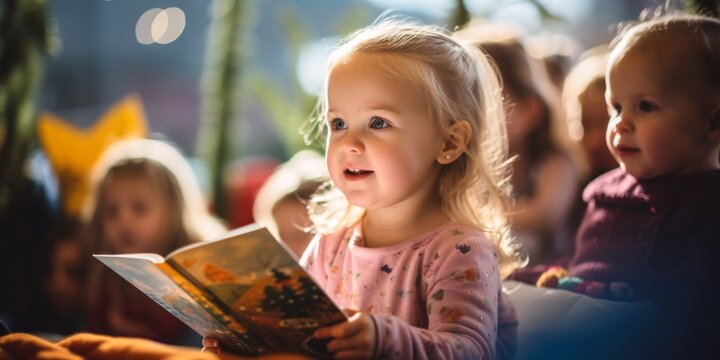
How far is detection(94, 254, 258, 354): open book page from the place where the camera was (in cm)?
81

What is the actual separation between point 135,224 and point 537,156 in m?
1.00

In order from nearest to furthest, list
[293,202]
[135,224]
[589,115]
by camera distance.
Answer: [589,115] < [293,202] < [135,224]

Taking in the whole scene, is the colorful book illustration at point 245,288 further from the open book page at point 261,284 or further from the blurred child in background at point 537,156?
the blurred child in background at point 537,156

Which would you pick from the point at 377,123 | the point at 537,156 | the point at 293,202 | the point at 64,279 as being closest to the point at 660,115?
the point at 377,123

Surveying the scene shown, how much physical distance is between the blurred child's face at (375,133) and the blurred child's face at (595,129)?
602mm

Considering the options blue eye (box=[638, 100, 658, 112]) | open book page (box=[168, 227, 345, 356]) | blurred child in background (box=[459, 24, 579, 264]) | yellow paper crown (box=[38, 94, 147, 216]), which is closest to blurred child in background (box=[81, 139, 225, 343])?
yellow paper crown (box=[38, 94, 147, 216])

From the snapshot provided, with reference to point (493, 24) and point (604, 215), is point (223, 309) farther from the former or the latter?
point (493, 24)

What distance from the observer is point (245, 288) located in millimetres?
783

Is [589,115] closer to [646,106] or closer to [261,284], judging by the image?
[646,106]

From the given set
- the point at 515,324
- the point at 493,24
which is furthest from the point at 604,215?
the point at 493,24

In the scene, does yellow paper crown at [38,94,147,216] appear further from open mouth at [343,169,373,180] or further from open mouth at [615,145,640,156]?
open mouth at [615,145,640,156]

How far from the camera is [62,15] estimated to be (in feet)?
9.78

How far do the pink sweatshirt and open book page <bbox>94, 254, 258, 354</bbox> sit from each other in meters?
0.17

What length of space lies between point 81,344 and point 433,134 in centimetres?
48
